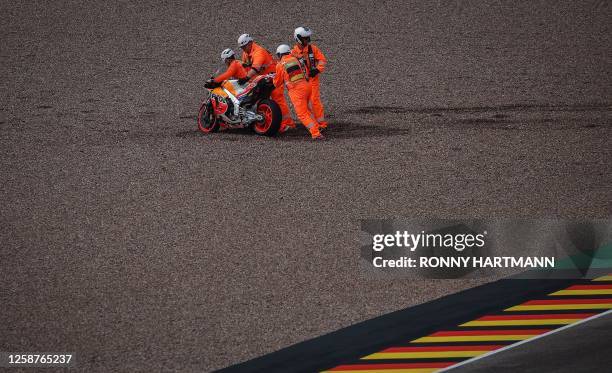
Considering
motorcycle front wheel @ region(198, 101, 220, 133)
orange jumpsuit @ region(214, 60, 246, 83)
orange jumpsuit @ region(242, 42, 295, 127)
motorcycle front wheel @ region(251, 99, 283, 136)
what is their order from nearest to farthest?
motorcycle front wheel @ region(251, 99, 283, 136) < orange jumpsuit @ region(214, 60, 246, 83) < orange jumpsuit @ region(242, 42, 295, 127) < motorcycle front wheel @ region(198, 101, 220, 133)

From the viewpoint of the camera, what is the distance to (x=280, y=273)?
10.7 metres

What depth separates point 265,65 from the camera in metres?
17.8

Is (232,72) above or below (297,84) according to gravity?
above

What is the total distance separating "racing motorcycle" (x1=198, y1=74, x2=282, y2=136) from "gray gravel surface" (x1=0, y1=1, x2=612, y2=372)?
356 millimetres

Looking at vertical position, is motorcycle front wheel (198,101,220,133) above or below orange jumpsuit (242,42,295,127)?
below

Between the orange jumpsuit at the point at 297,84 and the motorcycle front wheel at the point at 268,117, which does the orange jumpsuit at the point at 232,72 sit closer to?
the motorcycle front wheel at the point at 268,117

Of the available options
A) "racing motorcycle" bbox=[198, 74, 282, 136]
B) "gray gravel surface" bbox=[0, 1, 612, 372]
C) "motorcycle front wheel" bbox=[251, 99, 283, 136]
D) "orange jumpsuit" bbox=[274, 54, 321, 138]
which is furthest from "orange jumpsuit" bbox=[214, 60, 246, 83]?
"gray gravel surface" bbox=[0, 1, 612, 372]

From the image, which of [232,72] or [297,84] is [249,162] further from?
[232,72]

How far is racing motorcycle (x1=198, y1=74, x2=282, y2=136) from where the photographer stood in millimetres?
17234

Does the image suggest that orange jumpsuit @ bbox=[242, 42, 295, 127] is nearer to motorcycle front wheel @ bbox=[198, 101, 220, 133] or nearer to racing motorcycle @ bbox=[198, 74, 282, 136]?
racing motorcycle @ bbox=[198, 74, 282, 136]

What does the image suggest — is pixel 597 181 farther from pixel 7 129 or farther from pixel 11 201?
pixel 7 129

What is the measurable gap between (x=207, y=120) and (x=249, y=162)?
8.75 ft

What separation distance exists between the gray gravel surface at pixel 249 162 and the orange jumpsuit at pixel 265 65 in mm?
539

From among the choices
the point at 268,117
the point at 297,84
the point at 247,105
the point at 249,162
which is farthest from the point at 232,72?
the point at 249,162
